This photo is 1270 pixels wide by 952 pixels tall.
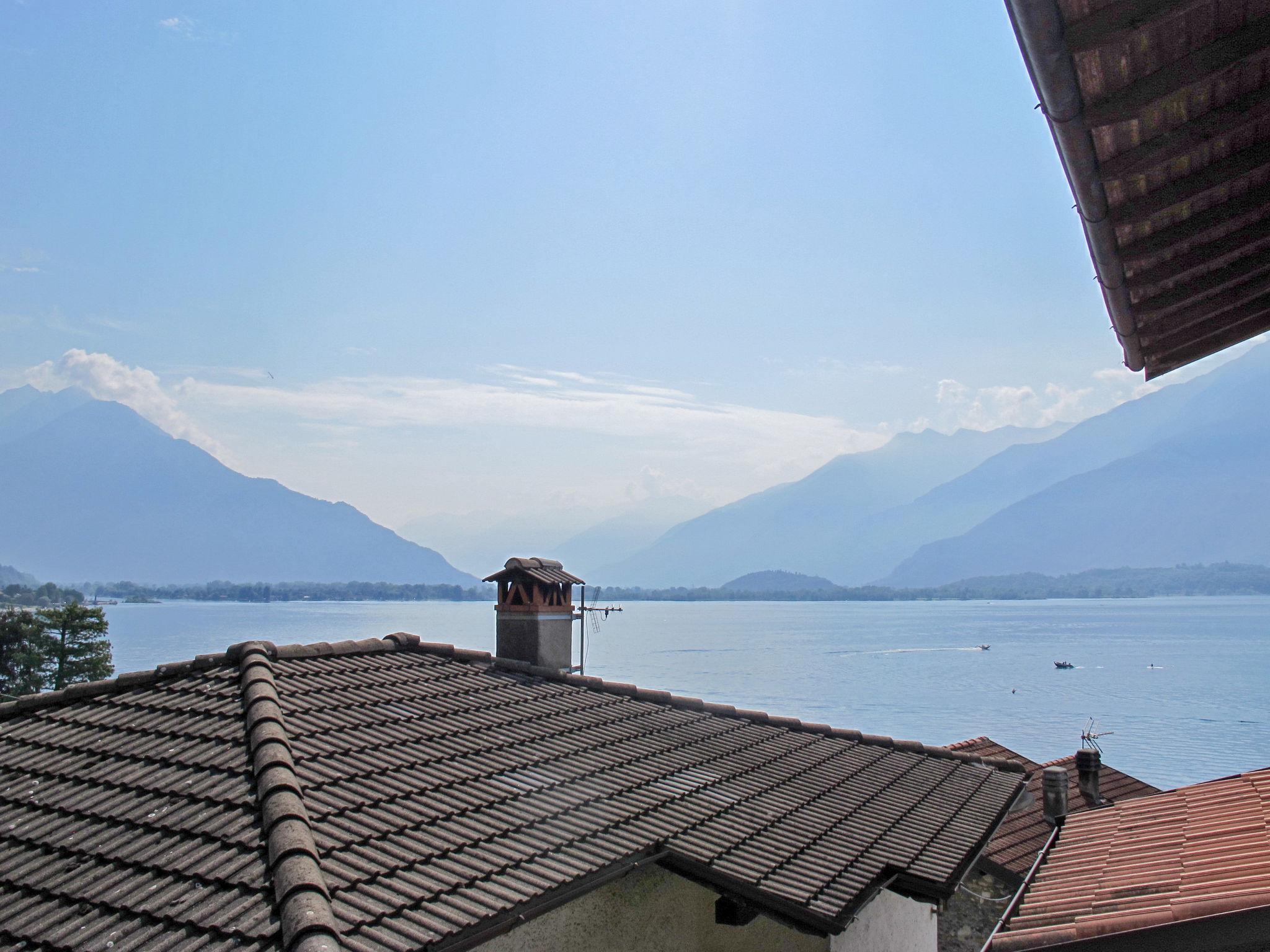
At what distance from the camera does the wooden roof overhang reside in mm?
2332

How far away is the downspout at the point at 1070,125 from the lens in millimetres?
2221

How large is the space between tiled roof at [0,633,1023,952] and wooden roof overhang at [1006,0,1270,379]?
4.08 meters

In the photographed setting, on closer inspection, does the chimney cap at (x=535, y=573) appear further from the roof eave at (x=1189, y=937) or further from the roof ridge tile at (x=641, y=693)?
the roof eave at (x=1189, y=937)

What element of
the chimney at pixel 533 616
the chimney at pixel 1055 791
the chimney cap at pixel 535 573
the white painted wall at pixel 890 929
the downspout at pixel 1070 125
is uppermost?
the downspout at pixel 1070 125

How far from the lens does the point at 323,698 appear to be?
25.3 ft

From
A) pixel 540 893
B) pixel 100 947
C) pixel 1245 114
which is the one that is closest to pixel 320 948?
pixel 100 947

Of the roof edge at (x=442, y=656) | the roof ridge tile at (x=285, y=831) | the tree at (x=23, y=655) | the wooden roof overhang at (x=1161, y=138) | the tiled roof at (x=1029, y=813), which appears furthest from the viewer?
the tree at (x=23, y=655)

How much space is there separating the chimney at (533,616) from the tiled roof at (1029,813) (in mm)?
5598

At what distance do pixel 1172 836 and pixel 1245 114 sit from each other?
3.54m

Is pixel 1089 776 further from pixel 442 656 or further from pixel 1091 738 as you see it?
pixel 442 656

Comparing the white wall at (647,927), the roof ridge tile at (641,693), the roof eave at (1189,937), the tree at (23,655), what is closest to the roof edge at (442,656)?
the roof ridge tile at (641,693)

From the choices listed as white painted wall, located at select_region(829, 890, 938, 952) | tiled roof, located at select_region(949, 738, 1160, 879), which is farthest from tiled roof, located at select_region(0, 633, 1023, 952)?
tiled roof, located at select_region(949, 738, 1160, 879)

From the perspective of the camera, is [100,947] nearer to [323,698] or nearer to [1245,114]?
[323,698]

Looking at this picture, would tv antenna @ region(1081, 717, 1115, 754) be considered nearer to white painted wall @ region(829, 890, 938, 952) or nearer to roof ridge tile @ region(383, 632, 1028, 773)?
roof ridge tile @ region(383, 632, 1028, 773)
